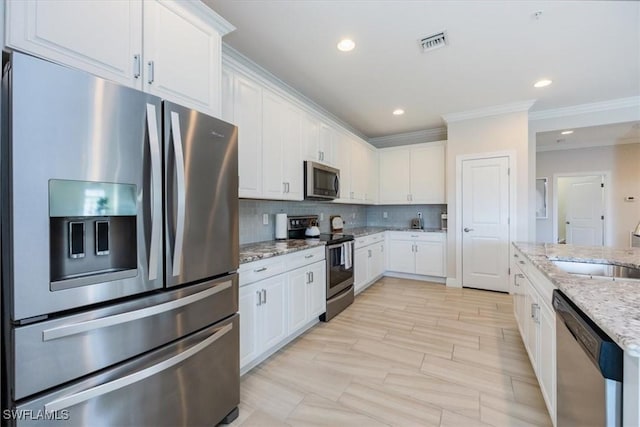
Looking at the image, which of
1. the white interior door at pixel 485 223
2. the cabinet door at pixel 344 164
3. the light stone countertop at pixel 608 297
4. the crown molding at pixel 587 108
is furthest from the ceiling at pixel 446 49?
the light stone countertop at pixel 608 297

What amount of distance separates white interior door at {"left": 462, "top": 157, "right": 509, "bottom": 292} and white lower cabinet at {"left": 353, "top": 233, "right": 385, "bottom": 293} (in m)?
1.29

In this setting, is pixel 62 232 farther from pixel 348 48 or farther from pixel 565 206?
pixel 565 206

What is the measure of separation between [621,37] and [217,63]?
3.41m

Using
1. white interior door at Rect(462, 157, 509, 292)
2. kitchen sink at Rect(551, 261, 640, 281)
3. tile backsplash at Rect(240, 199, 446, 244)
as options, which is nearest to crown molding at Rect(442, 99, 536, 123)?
white interior door at Rect(462, 157, 509, 292)

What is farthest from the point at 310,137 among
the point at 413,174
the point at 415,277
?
the point at 415,277

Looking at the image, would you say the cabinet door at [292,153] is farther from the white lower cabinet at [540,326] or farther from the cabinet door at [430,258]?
the cabinet door at [430,258]

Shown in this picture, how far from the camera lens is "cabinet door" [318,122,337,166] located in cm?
371

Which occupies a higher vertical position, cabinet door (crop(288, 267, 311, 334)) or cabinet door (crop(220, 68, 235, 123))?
cabinet door (crop(220, 68, 235, 123))

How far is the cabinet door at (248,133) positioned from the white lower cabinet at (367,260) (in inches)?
75.3

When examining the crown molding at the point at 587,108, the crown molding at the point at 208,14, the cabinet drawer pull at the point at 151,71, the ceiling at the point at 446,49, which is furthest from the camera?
the crown molding at the point at 587,108

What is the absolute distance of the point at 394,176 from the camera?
214 inches

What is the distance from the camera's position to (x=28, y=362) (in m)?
0.95

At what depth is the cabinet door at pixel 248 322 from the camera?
205cm

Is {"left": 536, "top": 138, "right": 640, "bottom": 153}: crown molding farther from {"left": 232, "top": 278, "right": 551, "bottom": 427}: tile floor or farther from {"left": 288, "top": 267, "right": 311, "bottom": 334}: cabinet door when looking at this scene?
{"left": 288, "top": 267, "right": 311, "bottom": 334}: cabinet door
